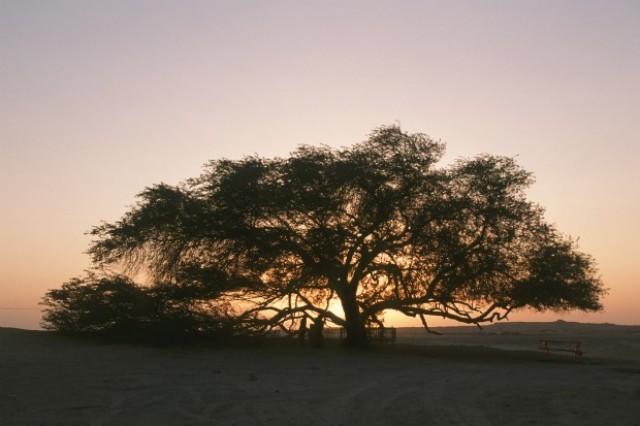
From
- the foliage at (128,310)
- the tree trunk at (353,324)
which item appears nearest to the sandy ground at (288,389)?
the foliage at (128,310)

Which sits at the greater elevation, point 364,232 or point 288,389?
point 364,232

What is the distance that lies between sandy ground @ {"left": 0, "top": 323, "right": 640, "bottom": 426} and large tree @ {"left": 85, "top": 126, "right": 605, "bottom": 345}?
500 cm

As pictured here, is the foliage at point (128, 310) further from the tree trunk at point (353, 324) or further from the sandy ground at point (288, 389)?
the tree trunk at point (353, 324)

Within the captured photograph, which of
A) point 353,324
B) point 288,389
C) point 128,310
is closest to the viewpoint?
point 288,389

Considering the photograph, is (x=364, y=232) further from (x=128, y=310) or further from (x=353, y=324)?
(x=128, y=310)

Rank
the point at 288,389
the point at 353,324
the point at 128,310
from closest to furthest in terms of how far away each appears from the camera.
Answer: the point at 288,389, the point at 128,310, the point at 353,324

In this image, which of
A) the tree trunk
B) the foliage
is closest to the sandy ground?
the foliage

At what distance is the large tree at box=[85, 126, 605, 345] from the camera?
109 feet

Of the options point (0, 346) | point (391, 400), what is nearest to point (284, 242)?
point (0, 346)

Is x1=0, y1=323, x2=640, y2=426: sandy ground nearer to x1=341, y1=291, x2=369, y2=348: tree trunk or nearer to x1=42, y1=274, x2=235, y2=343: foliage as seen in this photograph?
x1=42, y1=274, x2=235, y2=343: foliage

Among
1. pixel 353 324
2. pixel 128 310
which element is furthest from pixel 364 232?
pixel 128 310

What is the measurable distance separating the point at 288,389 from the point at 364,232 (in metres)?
15.7

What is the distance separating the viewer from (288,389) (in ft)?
62.1

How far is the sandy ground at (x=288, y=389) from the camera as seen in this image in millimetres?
14695
